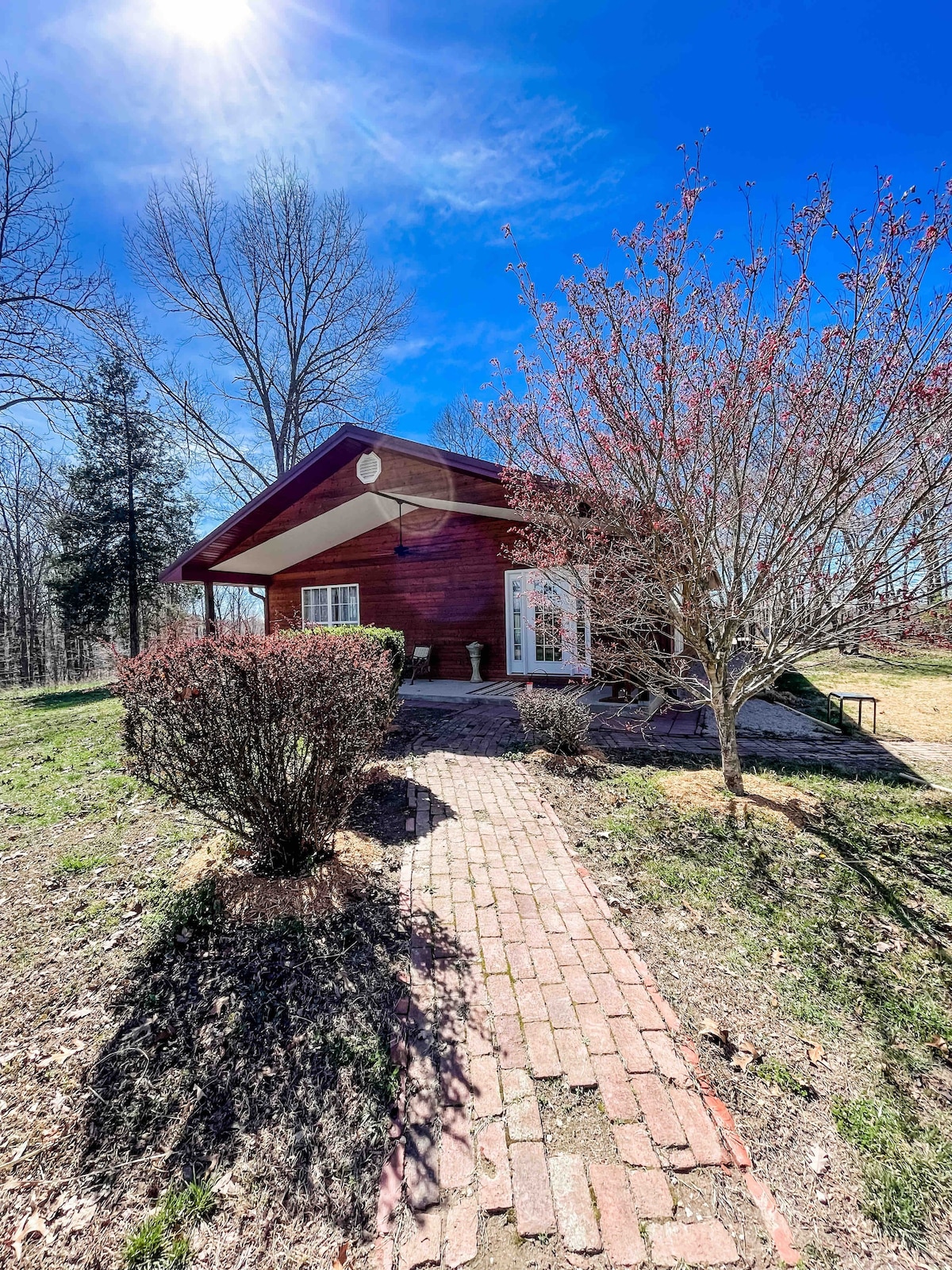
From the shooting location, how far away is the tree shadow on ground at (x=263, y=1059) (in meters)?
1.68

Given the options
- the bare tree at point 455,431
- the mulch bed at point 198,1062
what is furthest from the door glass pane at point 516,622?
the bare tree at point 455,431

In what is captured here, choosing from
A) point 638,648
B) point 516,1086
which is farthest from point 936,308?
point 516,1086

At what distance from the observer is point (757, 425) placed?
13.7 feet

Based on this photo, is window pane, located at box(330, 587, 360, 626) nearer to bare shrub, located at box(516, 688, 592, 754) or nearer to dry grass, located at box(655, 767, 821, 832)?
bare shrub, located at box(516, 688, 592, 754)

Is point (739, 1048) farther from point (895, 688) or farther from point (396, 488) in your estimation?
point (895, 688)

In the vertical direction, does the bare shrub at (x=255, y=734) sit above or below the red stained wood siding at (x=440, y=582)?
below

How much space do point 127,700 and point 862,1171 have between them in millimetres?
3780

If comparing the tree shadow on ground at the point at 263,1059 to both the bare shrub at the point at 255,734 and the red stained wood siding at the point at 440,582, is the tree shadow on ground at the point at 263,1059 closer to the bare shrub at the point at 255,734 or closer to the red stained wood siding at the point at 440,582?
the bare shrub at the point at 255,734

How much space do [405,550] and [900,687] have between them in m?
10.7

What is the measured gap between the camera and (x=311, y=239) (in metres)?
17.6

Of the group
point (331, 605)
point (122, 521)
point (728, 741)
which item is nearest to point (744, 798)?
point (728, 741)

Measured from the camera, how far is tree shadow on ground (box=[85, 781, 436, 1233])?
5.52 ft

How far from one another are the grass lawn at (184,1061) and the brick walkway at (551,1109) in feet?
0.51

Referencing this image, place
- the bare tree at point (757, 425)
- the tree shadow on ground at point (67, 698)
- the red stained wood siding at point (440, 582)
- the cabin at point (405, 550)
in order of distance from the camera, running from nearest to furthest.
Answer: the bare tree at point (757, 425) < the cabin at point (405, 550) < the tree shadow on ground at point (67, 698) < the red stained wood siding at point (440, 582)
